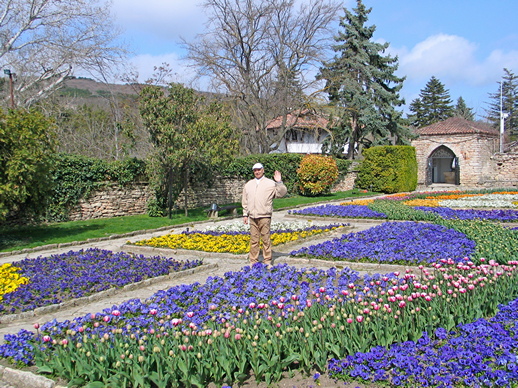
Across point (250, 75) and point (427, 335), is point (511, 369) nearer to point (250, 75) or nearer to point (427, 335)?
point (427, 335)

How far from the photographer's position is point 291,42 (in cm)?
3269

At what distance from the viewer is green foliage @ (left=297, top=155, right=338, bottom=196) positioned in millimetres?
25688

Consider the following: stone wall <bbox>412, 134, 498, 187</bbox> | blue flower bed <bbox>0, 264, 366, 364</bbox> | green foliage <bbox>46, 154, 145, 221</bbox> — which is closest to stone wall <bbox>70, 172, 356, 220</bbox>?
green foliage <bbox>46, 154, 145, 221</bbox>

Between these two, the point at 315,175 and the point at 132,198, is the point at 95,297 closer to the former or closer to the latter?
the point at 132,198

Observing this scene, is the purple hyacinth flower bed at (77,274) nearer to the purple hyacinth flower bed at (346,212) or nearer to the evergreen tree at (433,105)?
the purple hyacinth flower bed at (346,212)

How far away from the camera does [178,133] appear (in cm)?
1641

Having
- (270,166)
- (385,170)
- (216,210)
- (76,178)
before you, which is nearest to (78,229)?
(76,178)

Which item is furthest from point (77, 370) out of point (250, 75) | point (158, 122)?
point (250, 75)

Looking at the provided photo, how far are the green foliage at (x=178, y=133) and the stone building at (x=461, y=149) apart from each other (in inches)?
982

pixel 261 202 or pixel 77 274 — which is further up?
pixel 261 202

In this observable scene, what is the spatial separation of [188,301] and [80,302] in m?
1.72

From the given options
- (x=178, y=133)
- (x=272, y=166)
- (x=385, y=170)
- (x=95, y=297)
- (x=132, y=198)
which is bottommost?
(x=95, y=297)

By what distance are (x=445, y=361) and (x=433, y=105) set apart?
63344 millimetres

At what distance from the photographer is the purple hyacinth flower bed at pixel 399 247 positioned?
336 inches
